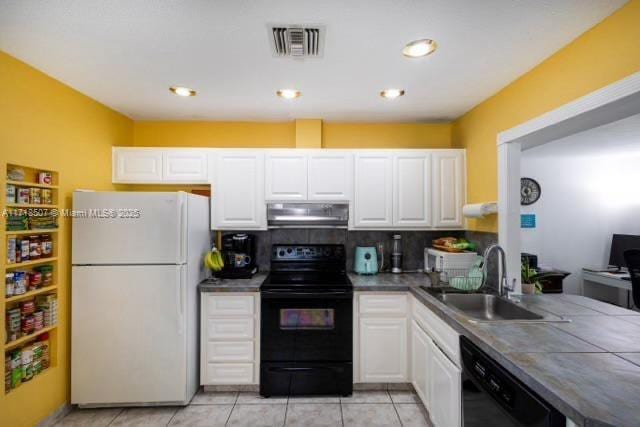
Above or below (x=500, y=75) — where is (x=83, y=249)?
below

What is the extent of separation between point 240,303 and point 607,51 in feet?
9.10

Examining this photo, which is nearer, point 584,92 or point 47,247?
point 584,92

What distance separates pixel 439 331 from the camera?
1.92m

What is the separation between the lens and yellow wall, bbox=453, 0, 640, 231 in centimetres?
139

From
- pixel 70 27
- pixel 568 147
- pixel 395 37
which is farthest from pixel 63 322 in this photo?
pixel 568 147

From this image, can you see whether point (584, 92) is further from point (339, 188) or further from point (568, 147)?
point (568, 147)

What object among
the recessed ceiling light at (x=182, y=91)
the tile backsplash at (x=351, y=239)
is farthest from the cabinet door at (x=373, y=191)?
the recessed ceiling light at (x=182, y=91)

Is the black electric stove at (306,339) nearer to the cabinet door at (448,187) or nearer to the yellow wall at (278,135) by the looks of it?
the cabinet door at (448,187)

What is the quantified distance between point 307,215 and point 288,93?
1.09 metres

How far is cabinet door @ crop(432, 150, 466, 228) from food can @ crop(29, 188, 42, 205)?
3.12 m

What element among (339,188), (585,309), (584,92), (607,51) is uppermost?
(607,51)

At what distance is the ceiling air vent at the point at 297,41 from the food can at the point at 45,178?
71.3 inches

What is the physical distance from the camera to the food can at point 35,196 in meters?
2.00

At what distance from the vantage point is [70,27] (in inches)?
61.2
